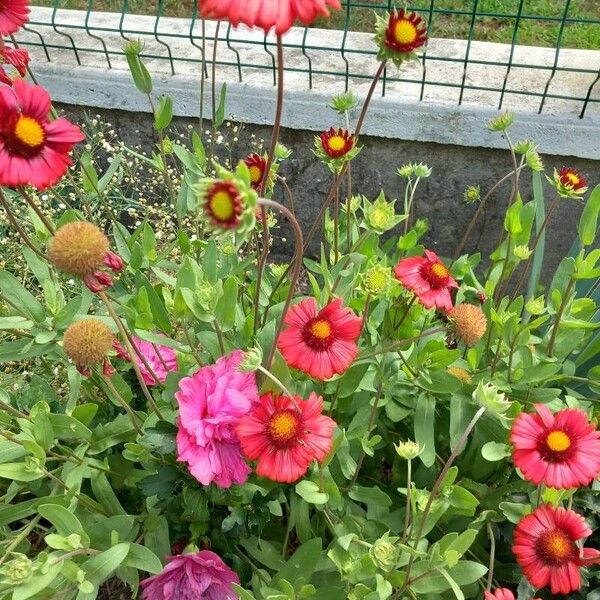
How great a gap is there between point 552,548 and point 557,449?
14 cm

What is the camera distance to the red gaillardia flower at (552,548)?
92cm

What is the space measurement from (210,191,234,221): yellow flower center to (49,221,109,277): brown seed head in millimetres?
243

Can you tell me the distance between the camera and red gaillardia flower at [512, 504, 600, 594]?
3.02ft

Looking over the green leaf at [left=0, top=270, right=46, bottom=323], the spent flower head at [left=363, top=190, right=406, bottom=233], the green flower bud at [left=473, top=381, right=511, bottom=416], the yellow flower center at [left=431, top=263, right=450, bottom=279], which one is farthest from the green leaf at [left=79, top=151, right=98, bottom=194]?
the green flower bud at [left=473, top=381, right=511, bottom=416]

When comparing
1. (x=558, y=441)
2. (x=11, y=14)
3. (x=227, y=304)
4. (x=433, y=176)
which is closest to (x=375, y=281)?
(x=227, y=304)

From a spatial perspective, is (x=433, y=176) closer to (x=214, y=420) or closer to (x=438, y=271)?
(x=438, y=271)

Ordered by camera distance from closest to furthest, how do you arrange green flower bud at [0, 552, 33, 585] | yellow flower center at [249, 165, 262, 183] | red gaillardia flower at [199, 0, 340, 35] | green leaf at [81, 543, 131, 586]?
red gaillardia flower at [199, 0, 340, 35]
green flower bud at [0, 552, 33, 585]
green leaf at [81, 543, 131, 586]
yellow flower center at [249, 165, 262, 183]

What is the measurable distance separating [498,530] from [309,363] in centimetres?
50

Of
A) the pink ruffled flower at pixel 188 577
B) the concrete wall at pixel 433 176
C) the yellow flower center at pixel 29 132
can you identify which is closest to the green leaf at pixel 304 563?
the pink ruffled flower at pixel 188 577

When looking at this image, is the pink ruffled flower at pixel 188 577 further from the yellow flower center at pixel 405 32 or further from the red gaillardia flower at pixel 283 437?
the yellow flower center at pixel 405 32

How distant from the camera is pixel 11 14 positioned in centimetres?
98

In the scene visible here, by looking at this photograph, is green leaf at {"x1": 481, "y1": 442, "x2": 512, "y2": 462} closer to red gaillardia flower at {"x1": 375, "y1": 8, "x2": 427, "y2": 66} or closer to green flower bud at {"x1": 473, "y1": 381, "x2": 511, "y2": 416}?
green flower bud at {"x1": 473, "y1": 381, "x2": 511, "y2": 416}

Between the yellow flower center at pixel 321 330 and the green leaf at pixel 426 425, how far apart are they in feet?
0.98

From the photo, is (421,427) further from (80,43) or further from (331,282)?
(80,43)
